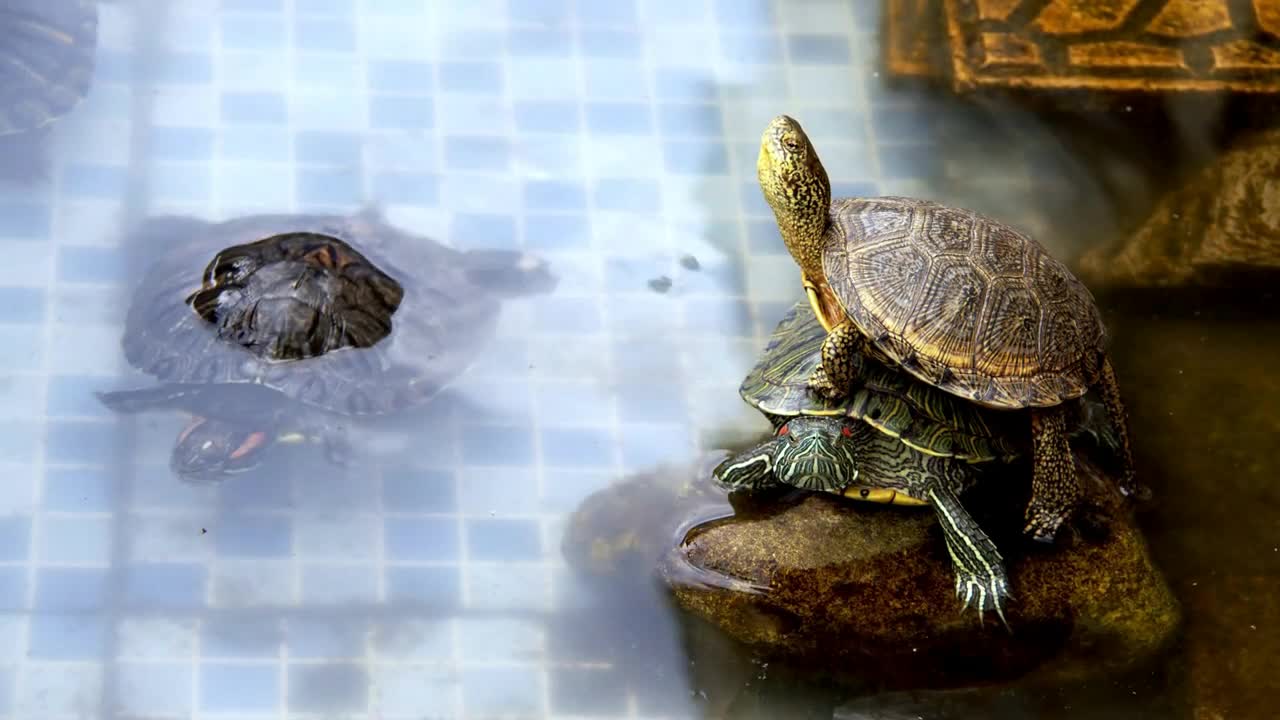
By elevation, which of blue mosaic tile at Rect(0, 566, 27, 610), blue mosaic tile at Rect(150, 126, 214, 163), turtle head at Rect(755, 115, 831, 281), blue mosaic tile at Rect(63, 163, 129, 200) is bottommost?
blue mosaic tile at Rect(0, 566, 27, 610)

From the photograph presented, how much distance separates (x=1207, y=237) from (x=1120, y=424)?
1.28 meters

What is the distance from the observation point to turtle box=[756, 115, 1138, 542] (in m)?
4.13

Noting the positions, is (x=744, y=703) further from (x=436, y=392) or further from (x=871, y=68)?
(x=871, y=68)

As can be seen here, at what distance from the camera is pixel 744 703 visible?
4.16m

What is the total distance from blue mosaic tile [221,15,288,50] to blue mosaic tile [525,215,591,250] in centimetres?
146

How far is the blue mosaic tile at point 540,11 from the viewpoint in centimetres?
610

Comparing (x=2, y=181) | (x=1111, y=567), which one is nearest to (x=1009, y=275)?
(x=1111, y=567)

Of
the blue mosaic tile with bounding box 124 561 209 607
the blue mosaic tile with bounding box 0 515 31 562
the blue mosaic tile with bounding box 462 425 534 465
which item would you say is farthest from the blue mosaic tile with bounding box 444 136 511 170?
the blue mosaic tile with bounding box 0 515 31 562

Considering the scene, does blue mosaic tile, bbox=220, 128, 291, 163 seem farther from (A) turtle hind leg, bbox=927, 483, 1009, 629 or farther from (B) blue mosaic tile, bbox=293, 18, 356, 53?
(A) turtle hind leg, bbox=927, 483, 1009, 629

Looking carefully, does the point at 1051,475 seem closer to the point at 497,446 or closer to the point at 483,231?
the point at 497,446

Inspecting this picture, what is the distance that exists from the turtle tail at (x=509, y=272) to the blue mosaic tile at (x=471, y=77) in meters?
0.94

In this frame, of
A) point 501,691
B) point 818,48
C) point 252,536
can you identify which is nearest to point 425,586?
point 501,691

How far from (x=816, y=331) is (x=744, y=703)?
125 centimetres

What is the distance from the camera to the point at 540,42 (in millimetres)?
6008
